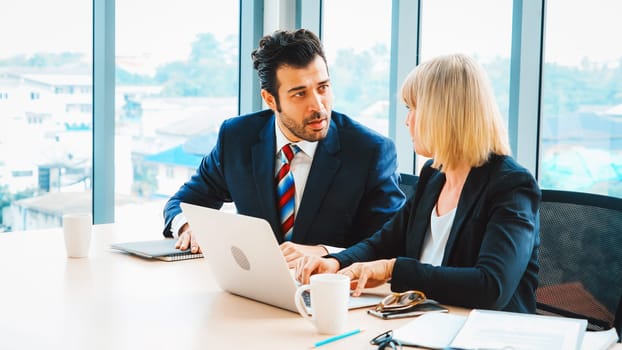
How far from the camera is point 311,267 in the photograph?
184 centimetres

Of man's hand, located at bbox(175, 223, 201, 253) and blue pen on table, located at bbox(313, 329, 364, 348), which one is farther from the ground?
man's hand, located at bbox(175, 223, 201, 253)

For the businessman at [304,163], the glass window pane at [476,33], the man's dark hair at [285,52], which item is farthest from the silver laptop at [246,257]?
the glass window pane at [476,33]

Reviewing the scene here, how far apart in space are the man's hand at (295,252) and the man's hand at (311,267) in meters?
0.09

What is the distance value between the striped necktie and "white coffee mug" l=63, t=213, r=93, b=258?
66 cm

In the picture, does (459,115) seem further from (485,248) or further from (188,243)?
(188,243)

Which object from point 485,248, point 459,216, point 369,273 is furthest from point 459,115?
point 369,273

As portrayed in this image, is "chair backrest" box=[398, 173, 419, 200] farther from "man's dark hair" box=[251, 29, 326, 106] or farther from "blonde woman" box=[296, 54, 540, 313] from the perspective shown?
"man's dark hair" box=[251, 29, 326, 106]

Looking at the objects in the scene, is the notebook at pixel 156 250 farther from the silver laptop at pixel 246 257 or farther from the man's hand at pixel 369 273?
the man's hand at pixel 369 273

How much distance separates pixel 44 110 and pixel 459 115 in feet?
7.51

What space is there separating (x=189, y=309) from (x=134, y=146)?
2.41 meters

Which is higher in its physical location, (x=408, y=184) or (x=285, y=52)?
(x=285, y=52)

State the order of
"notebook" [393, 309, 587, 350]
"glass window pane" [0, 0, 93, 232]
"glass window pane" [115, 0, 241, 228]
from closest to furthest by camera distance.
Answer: "notebook" [393, 309, 587, 350]
"glass window pane" [0, 0, 93, 232]
"glass window pane" [115, 0, 241, 228]

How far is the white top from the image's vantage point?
6.45ft

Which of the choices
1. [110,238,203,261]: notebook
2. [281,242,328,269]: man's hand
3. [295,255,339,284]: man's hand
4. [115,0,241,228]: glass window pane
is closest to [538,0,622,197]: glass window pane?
[281,242,328,269]: man's hand
